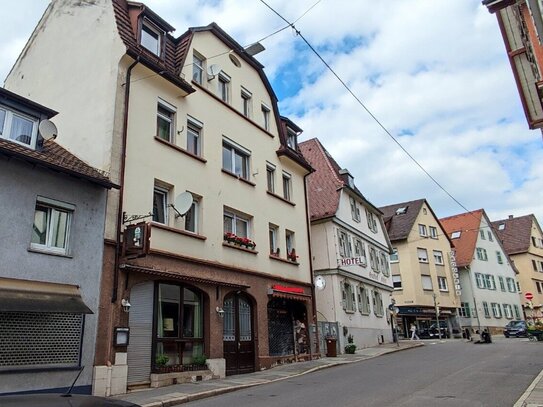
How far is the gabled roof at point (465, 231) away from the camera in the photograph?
53750mm

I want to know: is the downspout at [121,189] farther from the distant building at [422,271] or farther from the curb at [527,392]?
the distant building at [422,271]

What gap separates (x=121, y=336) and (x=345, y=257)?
17.9 m

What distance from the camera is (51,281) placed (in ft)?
37.8

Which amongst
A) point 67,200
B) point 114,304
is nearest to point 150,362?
point 114,304

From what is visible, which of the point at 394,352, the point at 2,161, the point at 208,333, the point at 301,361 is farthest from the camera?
the point at 394,352

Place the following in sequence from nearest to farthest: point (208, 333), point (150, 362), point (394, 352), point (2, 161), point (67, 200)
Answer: point (2, 161), point (67, 200), point (150, 362), point (208, 333), point (394, 352)

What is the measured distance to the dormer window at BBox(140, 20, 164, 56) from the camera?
1688 centimetres

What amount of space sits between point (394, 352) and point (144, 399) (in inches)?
683

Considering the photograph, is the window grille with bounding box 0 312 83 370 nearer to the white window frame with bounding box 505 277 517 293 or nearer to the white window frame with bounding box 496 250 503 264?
the white window frame with bounding box 496 250 503 264

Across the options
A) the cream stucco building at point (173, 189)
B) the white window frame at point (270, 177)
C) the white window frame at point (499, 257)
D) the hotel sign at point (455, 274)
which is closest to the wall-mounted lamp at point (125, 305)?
the cream stucco building at point (173, 189)

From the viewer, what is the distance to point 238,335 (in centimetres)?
1742

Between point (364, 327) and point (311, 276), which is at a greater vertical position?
point (311, 276)

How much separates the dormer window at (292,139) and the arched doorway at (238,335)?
31.5ft

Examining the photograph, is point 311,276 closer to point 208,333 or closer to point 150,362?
point 208,333
